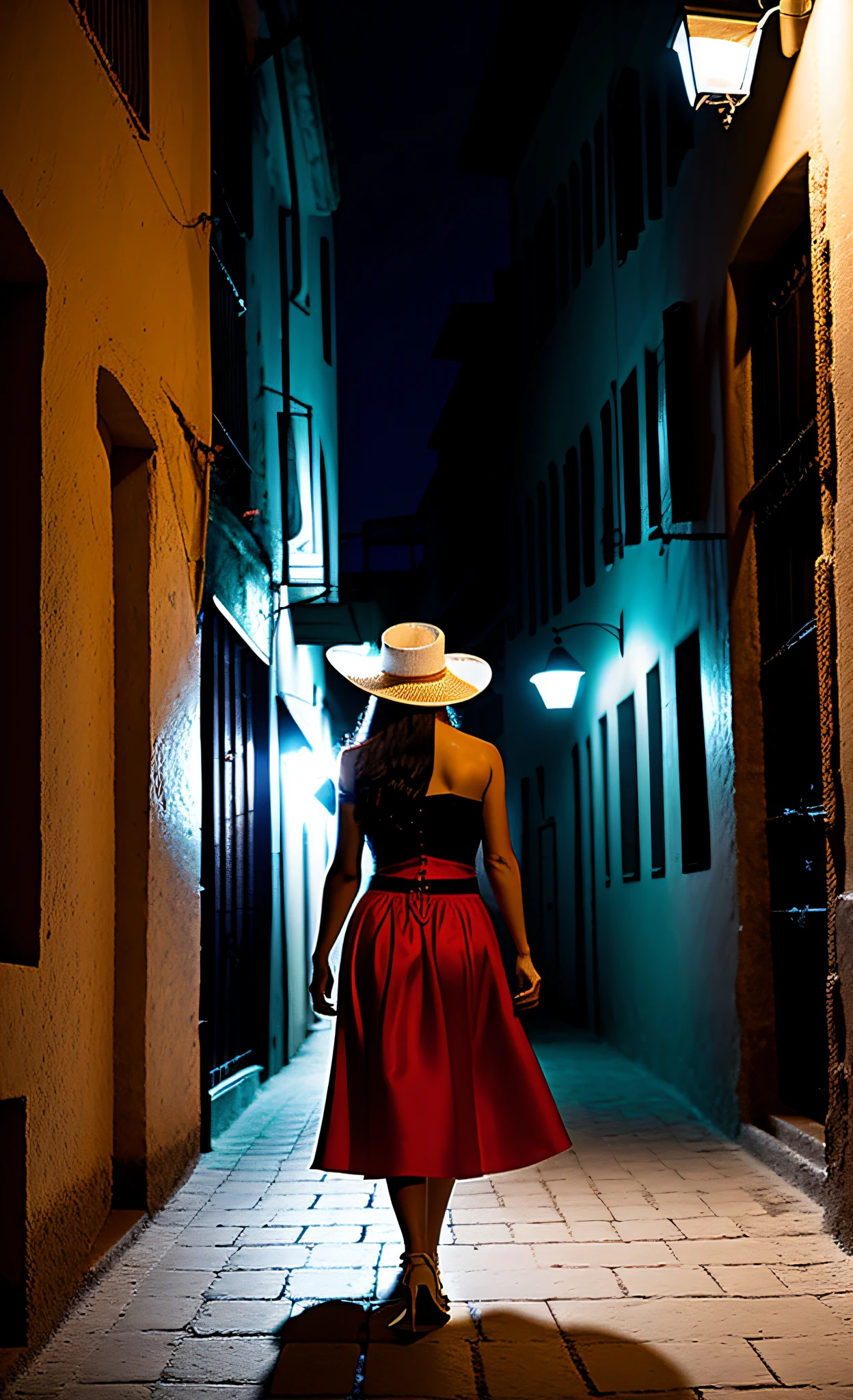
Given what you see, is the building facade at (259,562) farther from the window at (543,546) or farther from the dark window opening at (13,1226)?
the window at (543,546)

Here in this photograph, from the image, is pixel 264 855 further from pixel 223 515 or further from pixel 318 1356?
pixel 318 1356

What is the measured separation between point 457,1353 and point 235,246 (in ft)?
26.0

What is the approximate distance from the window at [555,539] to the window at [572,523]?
687mm

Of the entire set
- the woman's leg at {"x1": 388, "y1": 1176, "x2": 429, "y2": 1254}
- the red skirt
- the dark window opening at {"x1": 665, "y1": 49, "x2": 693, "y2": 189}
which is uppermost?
the dark window opening at {"x1": 665, "y1": 49, "x2": 693, "y2": 189}

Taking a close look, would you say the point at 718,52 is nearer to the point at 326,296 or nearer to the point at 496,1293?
the point at 496,1293

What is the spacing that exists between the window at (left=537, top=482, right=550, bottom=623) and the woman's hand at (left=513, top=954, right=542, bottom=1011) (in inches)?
566

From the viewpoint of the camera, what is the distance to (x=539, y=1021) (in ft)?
56.3

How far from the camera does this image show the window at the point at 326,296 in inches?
719

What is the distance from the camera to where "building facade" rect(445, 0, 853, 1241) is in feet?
19.3

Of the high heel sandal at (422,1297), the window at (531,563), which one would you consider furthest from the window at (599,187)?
the high heel sandal at (422,1297)

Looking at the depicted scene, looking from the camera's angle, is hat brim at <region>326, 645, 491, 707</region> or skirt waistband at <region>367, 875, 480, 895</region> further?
hat brim at <region>326, 645, 491, 707</region>

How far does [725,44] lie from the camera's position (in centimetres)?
627

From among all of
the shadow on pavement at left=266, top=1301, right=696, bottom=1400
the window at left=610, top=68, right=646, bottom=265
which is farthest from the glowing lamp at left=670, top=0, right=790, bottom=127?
the window at left=610, top=68, right=646, bottom=265

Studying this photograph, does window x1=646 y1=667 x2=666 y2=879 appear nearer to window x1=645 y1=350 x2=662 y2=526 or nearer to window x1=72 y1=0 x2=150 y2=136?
window x1=645 y1=350 x2=662 y2=526
